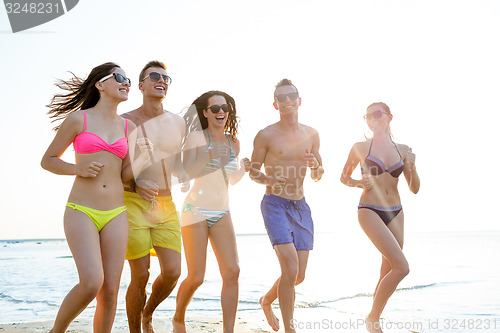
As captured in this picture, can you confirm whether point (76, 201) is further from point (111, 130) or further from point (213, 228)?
point (213, 228)

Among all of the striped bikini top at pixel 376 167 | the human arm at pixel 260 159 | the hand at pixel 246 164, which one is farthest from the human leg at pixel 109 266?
the striped bikini top at pixel 376 167

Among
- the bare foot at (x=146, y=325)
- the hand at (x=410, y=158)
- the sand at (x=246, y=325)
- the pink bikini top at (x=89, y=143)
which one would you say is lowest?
the sand at (x=246, y=325)

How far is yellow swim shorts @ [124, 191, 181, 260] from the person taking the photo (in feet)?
16.8

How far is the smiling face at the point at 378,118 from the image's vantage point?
6878 millimetres

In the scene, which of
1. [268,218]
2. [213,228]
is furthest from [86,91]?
[268,218]

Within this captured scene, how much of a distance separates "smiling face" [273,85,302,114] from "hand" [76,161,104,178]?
293cm

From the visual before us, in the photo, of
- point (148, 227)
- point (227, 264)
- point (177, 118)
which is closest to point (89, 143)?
point (148, 227)

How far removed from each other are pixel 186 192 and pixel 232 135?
93cm

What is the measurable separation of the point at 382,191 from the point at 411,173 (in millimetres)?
594

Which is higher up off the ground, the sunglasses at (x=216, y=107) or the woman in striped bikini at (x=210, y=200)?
the sunglasses at (x=216, y=107)

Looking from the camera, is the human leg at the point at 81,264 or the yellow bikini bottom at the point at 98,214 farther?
the yellow bikini bottom at the point at 98,214

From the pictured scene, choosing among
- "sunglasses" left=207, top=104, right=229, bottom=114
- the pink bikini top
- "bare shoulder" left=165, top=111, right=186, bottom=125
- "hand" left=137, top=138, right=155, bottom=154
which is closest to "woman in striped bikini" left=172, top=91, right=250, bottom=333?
"sunglasses" left=207, top=104, right=229, bottom=114

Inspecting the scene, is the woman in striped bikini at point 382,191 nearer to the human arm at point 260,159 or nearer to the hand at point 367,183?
the hand at point 367,183

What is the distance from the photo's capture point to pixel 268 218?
19.8 feet
